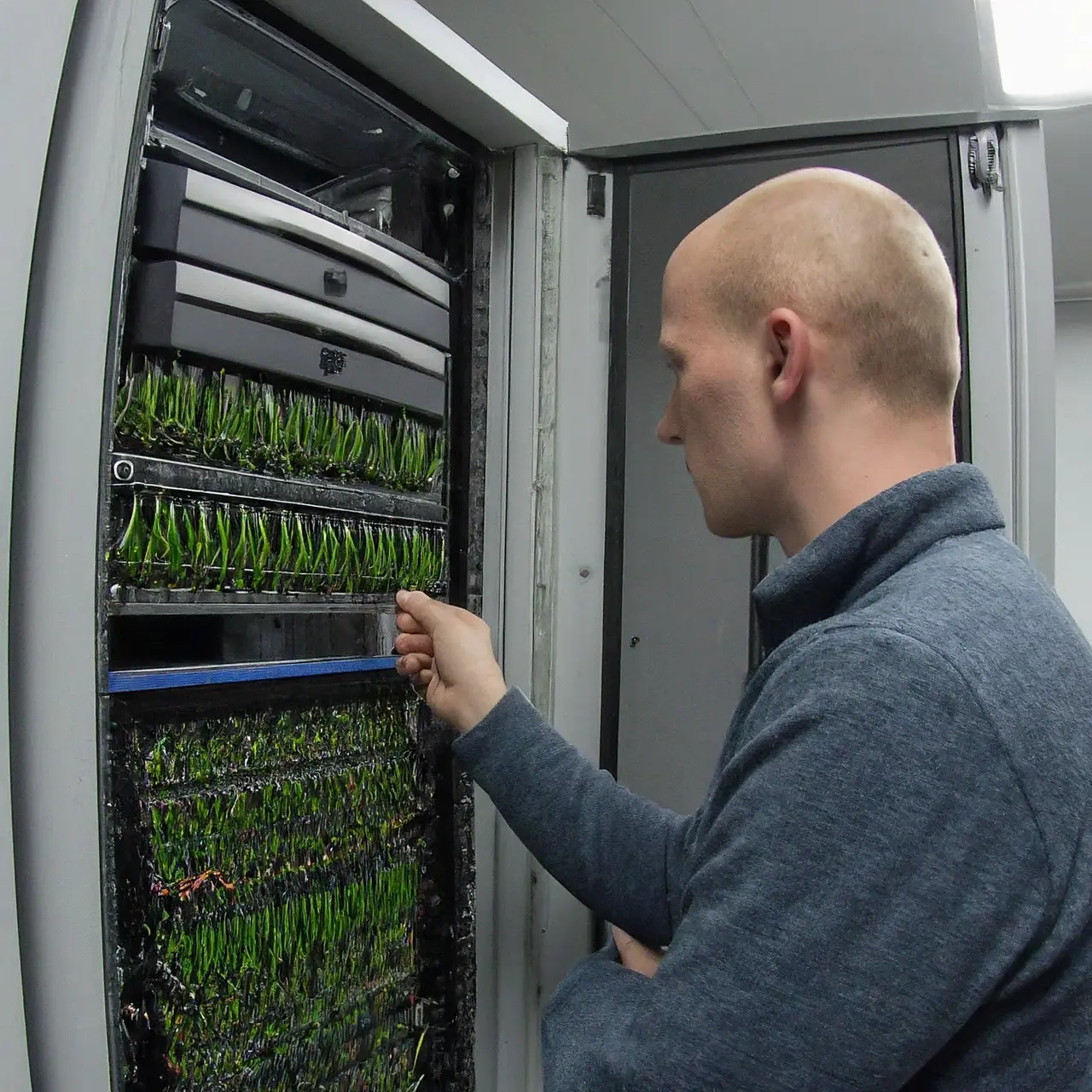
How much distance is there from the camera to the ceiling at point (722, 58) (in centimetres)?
138

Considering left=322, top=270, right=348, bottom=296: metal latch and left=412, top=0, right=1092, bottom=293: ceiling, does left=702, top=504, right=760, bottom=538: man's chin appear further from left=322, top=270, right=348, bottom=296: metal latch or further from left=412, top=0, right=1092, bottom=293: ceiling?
left=412, top=0, right=1092, bottom=293: ceiling

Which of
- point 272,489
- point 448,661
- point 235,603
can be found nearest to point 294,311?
point 272,489

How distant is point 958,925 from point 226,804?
578 millimetres

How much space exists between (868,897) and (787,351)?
0.38m

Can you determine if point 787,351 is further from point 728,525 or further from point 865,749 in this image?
point 865,749

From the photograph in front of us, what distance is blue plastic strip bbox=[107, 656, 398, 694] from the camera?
73 centimetres

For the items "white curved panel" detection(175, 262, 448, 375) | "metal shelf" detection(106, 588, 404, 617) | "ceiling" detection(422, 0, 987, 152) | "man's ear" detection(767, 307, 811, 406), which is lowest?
"metal shelf" detection(106, 588, 404, 617)

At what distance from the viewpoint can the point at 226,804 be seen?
32.6 inches

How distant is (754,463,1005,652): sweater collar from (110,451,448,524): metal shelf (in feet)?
1.45

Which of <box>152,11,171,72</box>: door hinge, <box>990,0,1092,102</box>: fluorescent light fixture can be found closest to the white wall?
<box>990,0,1092,102</box>: fluorescent light fixture

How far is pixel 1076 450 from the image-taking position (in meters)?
3.71

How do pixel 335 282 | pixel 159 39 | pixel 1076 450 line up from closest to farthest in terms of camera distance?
pixel 159 39
pixel 335 282
pixel 1076 450

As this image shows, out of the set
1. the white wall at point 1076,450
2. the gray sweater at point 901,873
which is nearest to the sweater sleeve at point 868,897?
the gray sweater at point 901,873

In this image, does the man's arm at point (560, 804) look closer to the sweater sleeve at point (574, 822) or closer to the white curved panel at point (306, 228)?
the sweater sleeve at point (574, 822)
